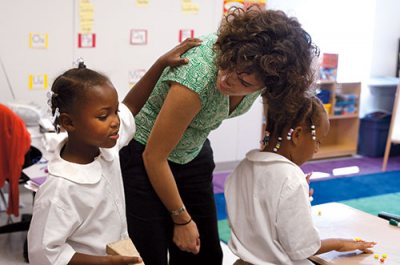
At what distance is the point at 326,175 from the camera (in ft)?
15.6

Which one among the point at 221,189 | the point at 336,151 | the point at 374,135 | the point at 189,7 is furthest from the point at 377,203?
the point at 189,7

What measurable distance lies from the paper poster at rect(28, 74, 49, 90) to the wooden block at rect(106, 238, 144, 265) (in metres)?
2.82

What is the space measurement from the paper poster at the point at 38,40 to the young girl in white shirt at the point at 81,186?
8.48 ft

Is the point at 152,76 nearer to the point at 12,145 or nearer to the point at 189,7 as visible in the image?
the point at 12,145

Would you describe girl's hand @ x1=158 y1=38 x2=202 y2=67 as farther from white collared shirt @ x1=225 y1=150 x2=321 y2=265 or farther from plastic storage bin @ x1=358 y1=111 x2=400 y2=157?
plastic storage bin @ x1=358 y1=111 x2=400 y2=157

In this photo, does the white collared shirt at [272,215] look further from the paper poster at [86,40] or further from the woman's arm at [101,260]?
the paper poster at [86,40]

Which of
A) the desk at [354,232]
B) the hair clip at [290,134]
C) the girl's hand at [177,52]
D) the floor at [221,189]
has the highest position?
the girl's hand at [177,52]

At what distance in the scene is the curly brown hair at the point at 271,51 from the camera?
1302 millimetres

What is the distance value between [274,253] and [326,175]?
136 inches

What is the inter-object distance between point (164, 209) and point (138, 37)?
2.79 metres

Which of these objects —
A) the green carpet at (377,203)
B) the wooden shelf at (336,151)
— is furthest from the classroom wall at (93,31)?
the green carpet at (377,203)

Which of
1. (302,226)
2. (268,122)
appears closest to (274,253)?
(302,226)

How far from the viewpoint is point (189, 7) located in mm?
4355

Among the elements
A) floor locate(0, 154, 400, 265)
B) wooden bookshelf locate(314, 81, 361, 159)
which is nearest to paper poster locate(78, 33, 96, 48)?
floor locate(0, 154, 400, 265)
